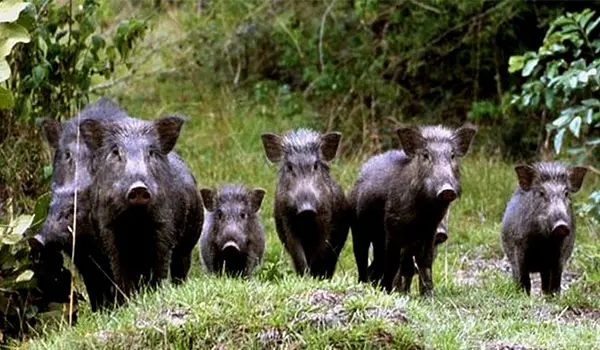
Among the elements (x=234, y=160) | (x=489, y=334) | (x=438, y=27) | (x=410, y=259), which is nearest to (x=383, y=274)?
(x=410, y=259)

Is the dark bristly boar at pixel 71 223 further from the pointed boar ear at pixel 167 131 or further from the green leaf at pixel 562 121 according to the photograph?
the green leaf at pixel 562 121

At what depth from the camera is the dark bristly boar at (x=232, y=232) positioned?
995cm

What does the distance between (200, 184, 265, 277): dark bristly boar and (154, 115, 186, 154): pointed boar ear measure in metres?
1.26

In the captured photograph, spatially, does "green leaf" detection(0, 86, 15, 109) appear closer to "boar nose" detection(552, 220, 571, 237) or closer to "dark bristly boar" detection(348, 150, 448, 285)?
"dark bristly boar" detection(348, 150, 448, 285)

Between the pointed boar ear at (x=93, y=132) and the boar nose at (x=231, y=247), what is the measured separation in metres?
1.50

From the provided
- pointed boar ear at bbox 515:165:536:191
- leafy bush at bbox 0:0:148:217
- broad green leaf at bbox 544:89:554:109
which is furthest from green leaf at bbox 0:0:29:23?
broad green leaf at bbox 544:89:554:109

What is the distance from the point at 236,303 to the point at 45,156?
4179mm

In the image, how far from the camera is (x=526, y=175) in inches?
398

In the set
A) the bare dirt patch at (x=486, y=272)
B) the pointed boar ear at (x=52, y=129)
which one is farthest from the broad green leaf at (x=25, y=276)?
the bare dirt patch at (x=486, y=272)

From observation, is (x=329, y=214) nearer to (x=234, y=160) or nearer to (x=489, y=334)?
(x=489, y=334)

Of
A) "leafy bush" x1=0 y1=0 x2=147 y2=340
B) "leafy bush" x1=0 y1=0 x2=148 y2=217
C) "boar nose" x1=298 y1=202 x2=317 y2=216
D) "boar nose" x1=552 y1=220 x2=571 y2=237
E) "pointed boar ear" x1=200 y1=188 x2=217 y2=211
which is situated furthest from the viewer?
"leafy bush" x1=0 y1=0 x2=148 y2=217

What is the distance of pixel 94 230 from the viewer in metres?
8.68

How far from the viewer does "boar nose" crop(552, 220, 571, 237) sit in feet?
31.4

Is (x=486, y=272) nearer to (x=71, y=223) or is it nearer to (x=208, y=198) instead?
(x=208, y=198)
